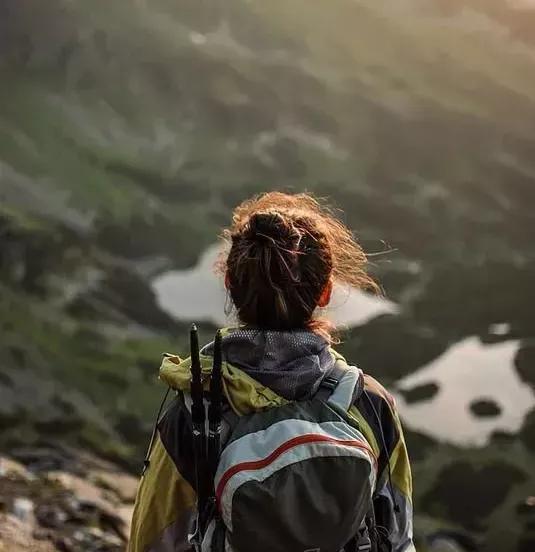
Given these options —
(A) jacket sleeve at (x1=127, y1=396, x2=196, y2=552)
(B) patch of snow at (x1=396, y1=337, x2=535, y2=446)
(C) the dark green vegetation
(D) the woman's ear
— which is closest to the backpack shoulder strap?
(D) the woman's ear

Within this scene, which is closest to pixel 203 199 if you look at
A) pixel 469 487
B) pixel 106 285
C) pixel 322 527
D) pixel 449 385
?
pixel 106 285

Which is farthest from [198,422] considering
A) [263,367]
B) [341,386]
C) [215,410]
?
[341,386]

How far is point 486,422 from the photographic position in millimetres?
4445

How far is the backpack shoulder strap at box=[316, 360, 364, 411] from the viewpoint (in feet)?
4.38

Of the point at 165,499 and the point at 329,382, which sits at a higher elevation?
the point at 329,382

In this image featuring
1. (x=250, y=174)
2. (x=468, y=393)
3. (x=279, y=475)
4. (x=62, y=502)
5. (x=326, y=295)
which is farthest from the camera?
(x=250, y=174)

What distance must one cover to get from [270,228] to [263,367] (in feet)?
0.77

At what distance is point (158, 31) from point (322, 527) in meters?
6.19

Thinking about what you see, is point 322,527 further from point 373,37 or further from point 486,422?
point 373,37

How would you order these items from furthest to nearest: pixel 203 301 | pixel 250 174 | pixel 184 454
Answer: pixel 250 174
pixel 203 301
pixel 184 454

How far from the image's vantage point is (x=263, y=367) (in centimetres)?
134

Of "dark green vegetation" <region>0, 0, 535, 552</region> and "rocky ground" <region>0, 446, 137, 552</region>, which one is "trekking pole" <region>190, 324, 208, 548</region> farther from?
"dark green vegetation" <region>0, 0, 535, 552</region>

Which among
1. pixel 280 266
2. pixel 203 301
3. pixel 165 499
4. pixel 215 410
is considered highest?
pixel 203 301

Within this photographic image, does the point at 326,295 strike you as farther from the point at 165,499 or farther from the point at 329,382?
the point at 165,499
